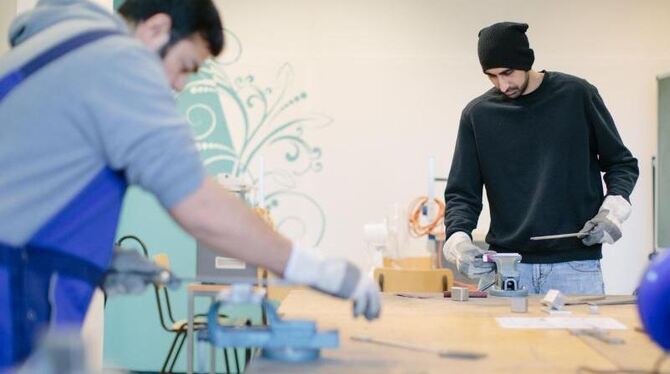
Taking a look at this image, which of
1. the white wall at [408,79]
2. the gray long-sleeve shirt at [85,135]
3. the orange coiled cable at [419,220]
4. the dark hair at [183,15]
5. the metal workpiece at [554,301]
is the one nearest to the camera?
the gray long-sleeve shirt at [85,135]

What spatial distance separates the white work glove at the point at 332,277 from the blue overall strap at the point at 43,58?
49 centimetres

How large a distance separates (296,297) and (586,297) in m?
0.85

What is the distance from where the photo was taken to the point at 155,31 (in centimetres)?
153

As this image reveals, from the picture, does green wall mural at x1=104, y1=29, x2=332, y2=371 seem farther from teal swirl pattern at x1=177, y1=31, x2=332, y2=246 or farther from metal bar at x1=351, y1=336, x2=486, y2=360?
metal bar at x1=351, y1=336, x2=486, y2=360

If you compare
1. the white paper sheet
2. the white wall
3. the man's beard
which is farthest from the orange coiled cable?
the white paper sheet

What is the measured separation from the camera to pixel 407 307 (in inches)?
86.7

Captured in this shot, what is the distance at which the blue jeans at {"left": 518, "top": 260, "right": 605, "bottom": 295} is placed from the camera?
261 cm

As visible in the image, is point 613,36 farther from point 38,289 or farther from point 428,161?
point 38,289

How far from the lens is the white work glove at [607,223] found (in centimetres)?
251

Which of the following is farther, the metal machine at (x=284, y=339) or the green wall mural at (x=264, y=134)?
the green wall mural at (x=264, y=134)

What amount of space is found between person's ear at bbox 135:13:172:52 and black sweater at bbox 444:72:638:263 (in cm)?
154

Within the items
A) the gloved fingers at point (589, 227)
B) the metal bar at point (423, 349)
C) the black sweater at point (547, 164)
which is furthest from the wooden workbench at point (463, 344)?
the black sweater at point (547, 164)

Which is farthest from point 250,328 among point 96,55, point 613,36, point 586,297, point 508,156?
point 613,36

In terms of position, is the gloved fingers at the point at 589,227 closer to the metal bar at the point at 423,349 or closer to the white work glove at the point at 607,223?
the white work glove at the point at 607,223
